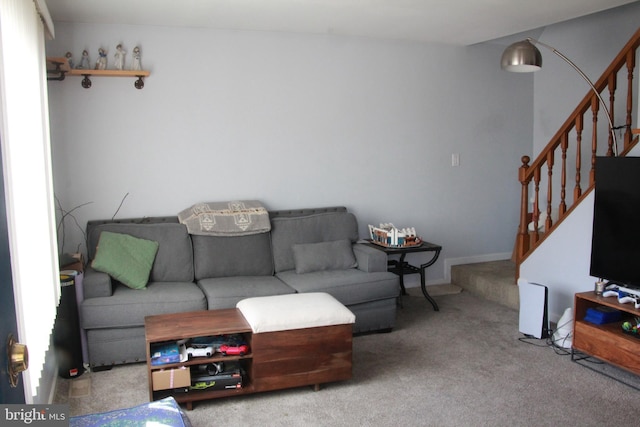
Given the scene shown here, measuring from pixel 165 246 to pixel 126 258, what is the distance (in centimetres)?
32

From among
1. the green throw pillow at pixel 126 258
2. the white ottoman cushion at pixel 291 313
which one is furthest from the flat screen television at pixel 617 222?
the green throw pillow at pixel 126 258

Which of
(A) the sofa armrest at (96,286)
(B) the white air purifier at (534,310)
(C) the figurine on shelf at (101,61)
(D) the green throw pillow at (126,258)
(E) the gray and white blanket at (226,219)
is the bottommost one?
(B) the white air purifier at (534,310)

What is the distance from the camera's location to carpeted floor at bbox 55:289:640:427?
292cm

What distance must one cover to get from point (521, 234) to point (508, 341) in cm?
97

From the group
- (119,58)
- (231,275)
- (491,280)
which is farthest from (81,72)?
(491,280)

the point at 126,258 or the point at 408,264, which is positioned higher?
the point at 126,258

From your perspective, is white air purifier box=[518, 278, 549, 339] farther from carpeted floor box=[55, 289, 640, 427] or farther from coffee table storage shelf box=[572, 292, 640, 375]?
coffee table storage shelf box=[572, 292, 640, 375]

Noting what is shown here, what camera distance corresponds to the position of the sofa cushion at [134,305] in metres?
3.51

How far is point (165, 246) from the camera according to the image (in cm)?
414

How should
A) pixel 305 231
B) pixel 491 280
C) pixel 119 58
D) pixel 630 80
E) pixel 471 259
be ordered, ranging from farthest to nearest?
pixel 471 259 → pixel 491 280 → pixel 305 231 → pixel 119 58 → pixel 630 80

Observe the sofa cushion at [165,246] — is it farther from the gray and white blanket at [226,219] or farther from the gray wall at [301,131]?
the gray wall at [301,131]

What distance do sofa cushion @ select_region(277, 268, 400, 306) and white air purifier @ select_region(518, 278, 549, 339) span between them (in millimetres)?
892

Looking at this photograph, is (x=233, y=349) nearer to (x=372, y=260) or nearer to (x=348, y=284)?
(x=348, y=284)

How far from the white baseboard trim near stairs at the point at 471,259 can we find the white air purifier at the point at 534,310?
1.43 meters
